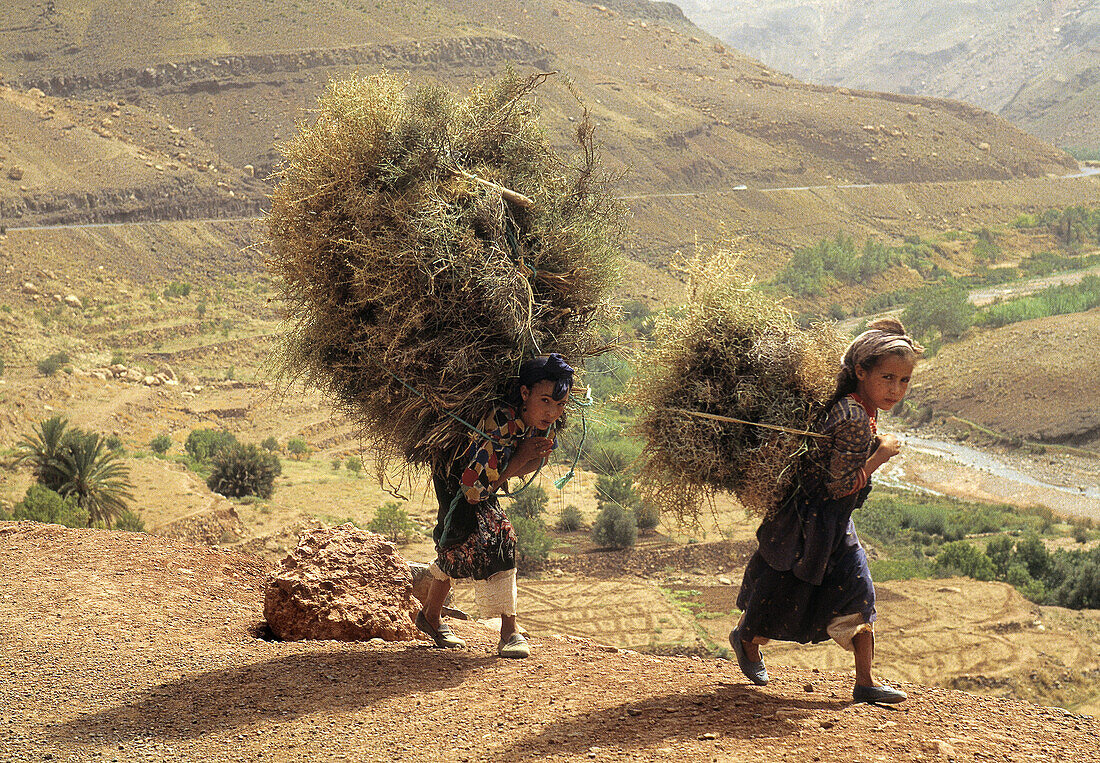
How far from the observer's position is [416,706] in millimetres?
3832

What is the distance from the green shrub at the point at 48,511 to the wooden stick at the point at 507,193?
24.9 ft

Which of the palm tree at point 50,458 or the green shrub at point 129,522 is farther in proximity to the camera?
Result: the palm tree at point 50,458

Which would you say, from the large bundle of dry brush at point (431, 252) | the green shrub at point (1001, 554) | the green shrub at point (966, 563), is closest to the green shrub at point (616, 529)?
the green shrub at point (966, 563)

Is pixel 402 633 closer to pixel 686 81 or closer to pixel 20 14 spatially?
pixel 20 14

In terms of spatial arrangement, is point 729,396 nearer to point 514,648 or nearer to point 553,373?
point 553,373

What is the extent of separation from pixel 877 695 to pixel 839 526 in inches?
29.5

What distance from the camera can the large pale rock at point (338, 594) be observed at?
5.09 metres

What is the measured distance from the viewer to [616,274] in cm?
474

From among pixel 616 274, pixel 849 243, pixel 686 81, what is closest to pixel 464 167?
pixel 616 274

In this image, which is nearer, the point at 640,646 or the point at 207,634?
the point at 207,634

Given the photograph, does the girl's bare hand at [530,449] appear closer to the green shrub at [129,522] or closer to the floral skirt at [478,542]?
the floral skirt at [478,542]

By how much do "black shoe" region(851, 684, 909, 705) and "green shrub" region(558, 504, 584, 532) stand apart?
1442cm

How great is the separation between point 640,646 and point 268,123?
134 ft

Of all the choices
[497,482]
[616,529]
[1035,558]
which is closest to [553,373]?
[497,482]
